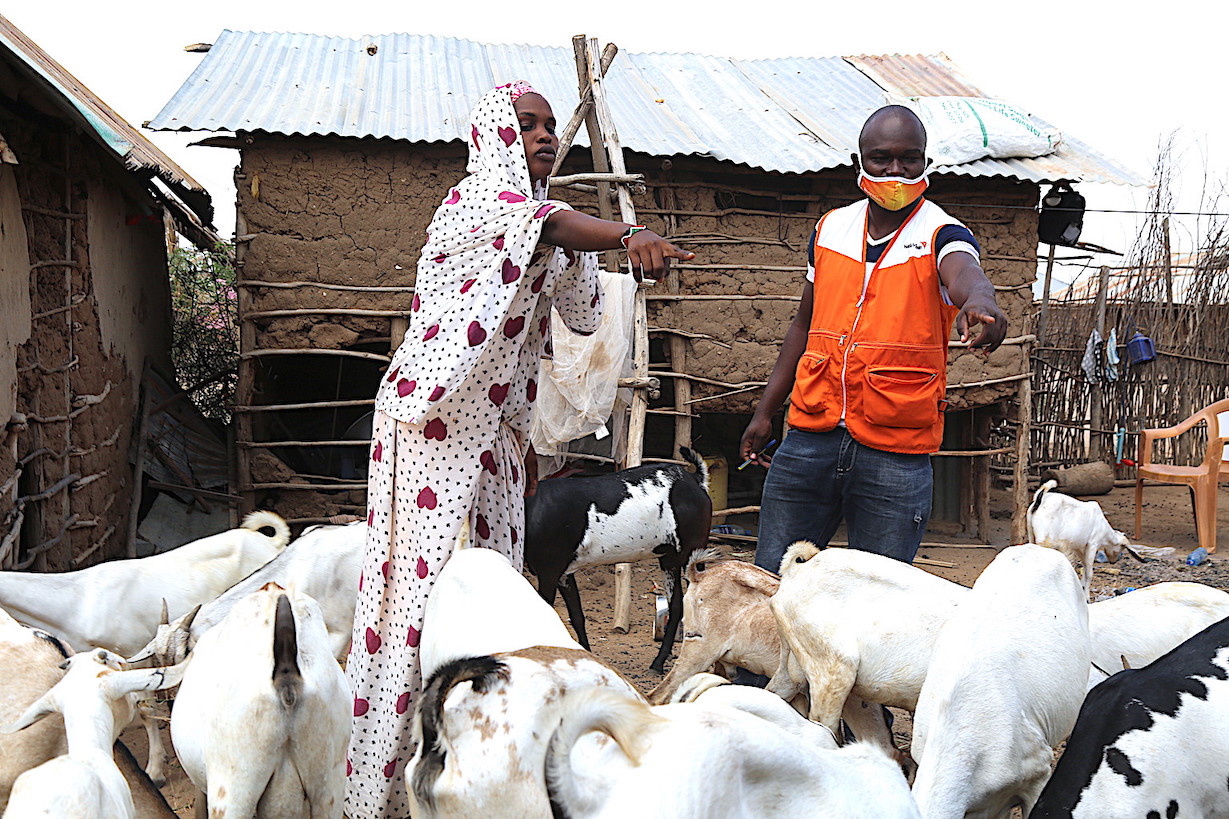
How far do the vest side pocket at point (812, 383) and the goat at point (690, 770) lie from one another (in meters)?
1.90

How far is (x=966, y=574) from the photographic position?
8.45 m

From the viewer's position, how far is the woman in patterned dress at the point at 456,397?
278 centimetres

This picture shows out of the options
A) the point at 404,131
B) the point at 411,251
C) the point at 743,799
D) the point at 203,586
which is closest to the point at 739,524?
the point at 411,251

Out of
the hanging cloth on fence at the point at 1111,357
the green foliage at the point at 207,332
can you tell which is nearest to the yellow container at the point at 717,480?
the green foliage at the point at 207,332

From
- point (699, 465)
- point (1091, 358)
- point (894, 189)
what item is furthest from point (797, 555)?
point (1091, 358)

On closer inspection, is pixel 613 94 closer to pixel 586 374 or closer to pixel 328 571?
pixel 586 374

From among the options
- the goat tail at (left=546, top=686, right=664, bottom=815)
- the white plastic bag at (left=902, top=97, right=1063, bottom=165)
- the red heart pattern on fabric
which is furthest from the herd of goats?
the white plastic bag at (left=902, top=97, right=1063, bottom=165)

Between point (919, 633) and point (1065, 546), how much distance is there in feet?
10.7

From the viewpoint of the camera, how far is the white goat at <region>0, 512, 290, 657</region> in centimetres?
418

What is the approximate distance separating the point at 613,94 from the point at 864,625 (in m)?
7.17

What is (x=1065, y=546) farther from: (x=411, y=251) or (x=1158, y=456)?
(x=1158, y=456)

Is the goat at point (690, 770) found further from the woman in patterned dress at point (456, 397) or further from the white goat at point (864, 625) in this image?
the white goat at point (864, 625)

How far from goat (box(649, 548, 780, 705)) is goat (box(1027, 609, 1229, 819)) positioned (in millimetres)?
1646

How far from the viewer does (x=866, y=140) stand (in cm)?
337
